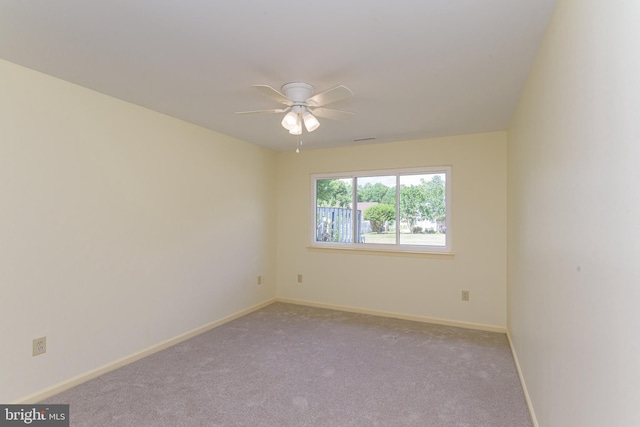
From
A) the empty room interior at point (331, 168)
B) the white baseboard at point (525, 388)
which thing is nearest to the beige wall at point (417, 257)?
the empty room interior at point (331, 168)

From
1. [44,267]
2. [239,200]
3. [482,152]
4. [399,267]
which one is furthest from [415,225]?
[44,267]

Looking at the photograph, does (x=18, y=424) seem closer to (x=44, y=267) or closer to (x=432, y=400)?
(x=44, y=267)

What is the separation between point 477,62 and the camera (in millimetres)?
2135

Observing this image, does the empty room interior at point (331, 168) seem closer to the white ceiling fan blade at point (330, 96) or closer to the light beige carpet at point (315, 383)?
the white ceiling fan blade at point (330, 96)

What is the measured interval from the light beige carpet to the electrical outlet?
13.4 inches

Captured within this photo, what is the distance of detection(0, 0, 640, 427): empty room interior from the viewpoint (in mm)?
1190

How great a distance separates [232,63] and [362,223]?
2972 millimetres

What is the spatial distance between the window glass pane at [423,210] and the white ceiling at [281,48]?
1.33 m

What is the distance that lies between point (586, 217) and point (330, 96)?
165 centimetres

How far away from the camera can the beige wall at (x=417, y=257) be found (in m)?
3.83

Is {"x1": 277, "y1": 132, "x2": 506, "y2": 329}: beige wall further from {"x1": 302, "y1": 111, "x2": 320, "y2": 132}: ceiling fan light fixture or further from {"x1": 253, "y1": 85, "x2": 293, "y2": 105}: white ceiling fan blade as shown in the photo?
{"x1": 253, "y1": 85, "x2": 293, "y2": 105}: white ceiling fan blade

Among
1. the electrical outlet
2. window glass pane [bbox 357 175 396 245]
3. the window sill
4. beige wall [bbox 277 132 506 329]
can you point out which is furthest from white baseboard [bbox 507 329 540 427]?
the electrical outlet

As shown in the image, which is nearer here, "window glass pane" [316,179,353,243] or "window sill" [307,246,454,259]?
"window sill" [307,246,454,259]

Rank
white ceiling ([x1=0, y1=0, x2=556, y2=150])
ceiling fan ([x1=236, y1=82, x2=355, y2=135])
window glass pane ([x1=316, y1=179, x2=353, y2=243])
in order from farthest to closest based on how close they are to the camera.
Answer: window glass pane ([x1=316, y1=179, x2=353, y2=243]) < ceiling fan ([x1=236, y1=82, x2=355, y2=135]) < white ceiling ([x1=0, y1=0, x2=556, y2=150])
